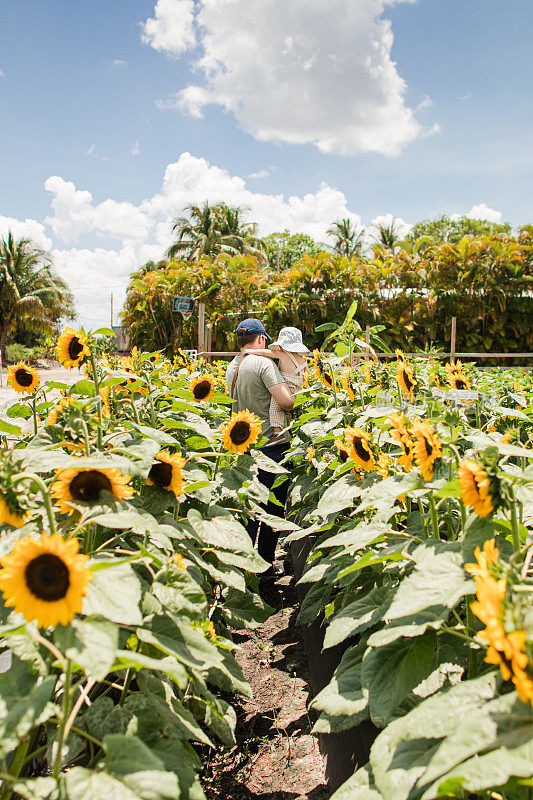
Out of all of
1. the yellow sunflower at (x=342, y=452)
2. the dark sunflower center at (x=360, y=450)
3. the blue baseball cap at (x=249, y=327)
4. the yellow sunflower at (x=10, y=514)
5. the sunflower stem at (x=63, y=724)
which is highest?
the blue baseball cap at (x=249, y=327)

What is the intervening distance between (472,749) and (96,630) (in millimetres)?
573

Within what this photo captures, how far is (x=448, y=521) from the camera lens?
1498mm

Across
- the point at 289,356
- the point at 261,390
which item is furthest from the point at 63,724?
the point at 289,356

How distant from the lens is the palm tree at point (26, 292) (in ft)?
109

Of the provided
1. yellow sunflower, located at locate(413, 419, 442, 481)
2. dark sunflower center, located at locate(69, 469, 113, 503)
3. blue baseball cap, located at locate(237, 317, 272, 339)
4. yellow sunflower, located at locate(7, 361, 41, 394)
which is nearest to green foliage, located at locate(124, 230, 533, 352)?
blue baseball cap, located at locate(237, 317, 272, 339)

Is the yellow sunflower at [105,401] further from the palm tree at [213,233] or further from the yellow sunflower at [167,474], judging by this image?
the palm tree at [213,233]

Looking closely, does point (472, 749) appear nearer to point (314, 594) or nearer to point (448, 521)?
point (448, 521)

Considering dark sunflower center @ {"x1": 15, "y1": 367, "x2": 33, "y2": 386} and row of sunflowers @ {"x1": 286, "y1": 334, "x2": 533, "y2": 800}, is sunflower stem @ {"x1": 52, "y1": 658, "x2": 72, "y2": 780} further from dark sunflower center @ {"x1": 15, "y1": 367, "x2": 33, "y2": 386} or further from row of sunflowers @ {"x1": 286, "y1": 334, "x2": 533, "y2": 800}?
dark sunflower center @ {"x1": 15, "y1": 367, "x2": 33, "y2": 386}

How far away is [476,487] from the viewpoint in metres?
1.07

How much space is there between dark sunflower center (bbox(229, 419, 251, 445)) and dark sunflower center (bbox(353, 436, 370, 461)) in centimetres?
49

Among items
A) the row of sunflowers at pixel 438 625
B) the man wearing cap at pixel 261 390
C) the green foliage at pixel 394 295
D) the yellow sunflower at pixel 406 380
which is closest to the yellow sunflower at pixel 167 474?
the row of sunflowers at pixel 438 625

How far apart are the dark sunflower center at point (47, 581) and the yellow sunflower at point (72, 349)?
1.11 metres

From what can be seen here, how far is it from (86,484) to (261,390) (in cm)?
291

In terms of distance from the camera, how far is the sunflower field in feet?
2.76
